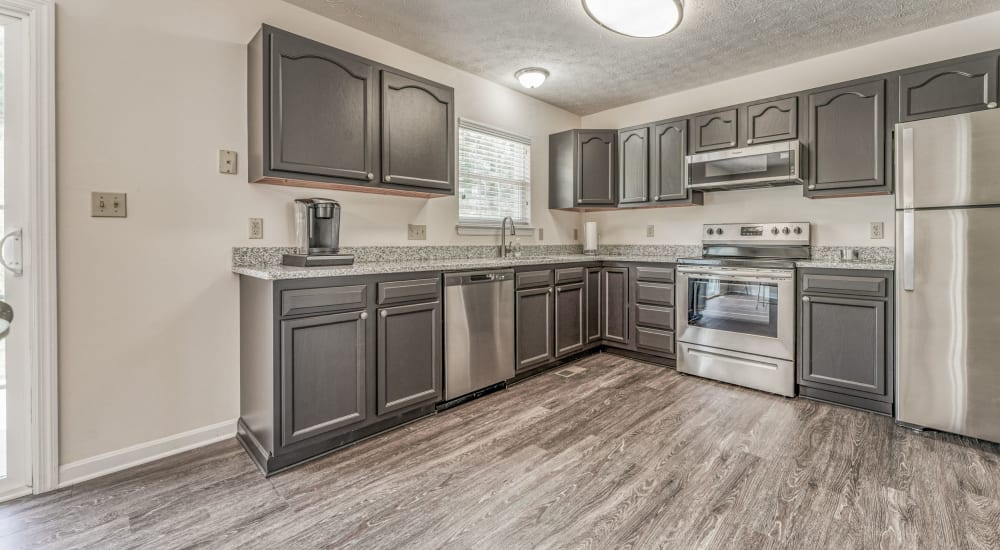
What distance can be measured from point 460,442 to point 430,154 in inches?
72.0

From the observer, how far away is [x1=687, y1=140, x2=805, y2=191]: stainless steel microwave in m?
3.24

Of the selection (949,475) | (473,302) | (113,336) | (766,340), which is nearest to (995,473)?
(949,475)

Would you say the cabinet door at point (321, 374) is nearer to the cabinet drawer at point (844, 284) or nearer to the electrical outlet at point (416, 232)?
the electrical outlet at point (416, 232)

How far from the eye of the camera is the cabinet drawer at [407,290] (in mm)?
2467

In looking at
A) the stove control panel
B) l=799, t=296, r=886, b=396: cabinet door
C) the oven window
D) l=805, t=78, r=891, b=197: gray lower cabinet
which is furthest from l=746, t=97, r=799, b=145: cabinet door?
l=799, t=296, r=886, b=396: cabinet door

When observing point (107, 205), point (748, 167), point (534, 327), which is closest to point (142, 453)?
point (107, 205)

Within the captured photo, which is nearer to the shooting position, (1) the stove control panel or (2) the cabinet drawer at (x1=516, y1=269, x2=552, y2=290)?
(2) the cabinet drawer at (x1=516, y1=269, x2=552, y2=290)

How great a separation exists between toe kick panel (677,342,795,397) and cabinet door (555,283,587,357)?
0.82 m

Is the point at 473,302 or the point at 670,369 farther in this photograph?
the point at 670,369

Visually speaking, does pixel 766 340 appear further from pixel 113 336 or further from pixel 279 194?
pixel 113 336

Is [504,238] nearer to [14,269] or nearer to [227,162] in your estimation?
[227,162]

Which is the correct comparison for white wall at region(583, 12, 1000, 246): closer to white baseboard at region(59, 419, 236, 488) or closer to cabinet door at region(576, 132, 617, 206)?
cabinet door at region(576, 132, 617, 206)

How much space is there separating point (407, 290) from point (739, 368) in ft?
8.25

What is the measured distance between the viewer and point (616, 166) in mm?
4363
